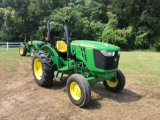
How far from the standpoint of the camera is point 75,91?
491cm

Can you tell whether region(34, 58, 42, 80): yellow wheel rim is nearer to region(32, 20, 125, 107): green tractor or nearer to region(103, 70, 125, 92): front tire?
region(32, 20, 125, 107): green tractor

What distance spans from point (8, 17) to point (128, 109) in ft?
77.0

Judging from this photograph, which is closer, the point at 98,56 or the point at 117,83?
the point at 98,56

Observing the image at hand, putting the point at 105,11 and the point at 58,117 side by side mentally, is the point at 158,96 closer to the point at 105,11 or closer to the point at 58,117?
the point at 58,117

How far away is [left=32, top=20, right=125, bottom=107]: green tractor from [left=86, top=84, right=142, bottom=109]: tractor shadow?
0.17 metres

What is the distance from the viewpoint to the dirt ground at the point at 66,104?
423 cm

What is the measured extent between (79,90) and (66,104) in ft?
1.38

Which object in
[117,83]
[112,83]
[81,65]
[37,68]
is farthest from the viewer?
[37,68]

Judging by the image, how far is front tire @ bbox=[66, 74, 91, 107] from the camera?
451cm

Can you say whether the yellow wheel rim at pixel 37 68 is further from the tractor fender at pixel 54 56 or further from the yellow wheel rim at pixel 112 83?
the yellow wheel rim at pixel 112 83

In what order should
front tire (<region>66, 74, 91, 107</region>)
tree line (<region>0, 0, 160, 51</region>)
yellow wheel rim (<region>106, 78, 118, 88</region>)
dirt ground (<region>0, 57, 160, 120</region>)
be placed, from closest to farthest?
dirt ground (<region>0, 57, 160, 120</region>) < front tire (<region>66, 74, 91, 107</region>) < yellow wheel rim (<region>106, 78, 118, 88</region>) < tree line (<region>0, 0, 160, 51</region>)

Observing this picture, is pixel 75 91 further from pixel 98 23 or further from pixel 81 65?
pixel 98 23

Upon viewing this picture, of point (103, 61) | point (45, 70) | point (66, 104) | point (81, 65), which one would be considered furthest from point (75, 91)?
point (45, 70)

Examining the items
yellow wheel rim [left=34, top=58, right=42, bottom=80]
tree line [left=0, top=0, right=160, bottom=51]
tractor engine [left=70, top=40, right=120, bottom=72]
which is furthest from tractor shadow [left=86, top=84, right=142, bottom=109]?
tree line [left=0, top=0, right=160, bottom=51]
